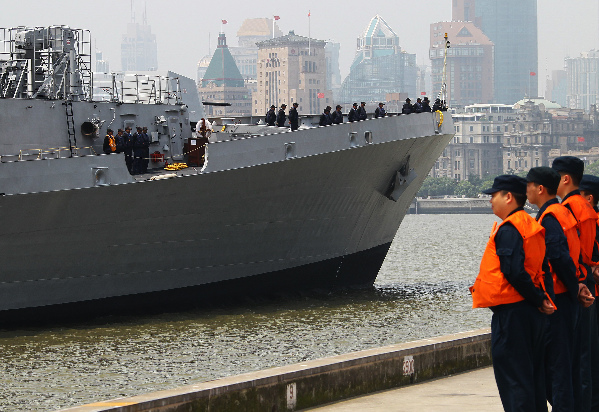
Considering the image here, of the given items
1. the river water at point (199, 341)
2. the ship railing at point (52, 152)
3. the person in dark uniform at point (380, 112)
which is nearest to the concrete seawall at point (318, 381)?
the river water at point (199, 341)

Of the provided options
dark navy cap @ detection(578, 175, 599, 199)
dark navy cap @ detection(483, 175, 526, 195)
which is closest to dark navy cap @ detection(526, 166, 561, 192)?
dark navy cap @ detection(483, 175, 526, 195)

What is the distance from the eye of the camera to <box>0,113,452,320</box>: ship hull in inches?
734

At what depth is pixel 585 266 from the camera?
857 cm

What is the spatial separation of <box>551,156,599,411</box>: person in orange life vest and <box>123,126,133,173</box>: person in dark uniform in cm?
1345

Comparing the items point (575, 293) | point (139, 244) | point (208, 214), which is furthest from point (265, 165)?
Result: point (575, 293)

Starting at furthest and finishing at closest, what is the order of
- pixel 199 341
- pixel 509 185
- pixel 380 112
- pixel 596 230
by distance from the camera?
pixel 380 112
pixel 199 341
pixel 596 230
pixel 509 185

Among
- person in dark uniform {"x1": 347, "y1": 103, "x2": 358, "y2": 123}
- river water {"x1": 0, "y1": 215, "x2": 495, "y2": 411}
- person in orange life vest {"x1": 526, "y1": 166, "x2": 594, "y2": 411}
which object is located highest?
person in dark uniform {"x1": 347, "y1": 103, "x2": 358, "y2": 123}

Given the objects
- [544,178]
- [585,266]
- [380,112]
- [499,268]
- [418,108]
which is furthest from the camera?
[418,108]

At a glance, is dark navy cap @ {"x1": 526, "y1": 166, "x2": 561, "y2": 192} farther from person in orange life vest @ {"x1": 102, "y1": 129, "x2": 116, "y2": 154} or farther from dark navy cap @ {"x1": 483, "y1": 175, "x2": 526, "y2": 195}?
person in orange life vest @ {"x1": 102, "y1": 129, "x2": 116, "y2": 154}

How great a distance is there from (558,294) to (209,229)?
13.5 metres

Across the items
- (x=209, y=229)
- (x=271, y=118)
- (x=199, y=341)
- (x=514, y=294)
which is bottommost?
(x=199, y=341)

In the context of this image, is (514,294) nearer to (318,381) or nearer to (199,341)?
(318,381)

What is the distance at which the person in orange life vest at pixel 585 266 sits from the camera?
27.0ft

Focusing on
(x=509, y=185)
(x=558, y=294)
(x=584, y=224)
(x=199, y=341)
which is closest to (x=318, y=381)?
(x=558, y=294)
